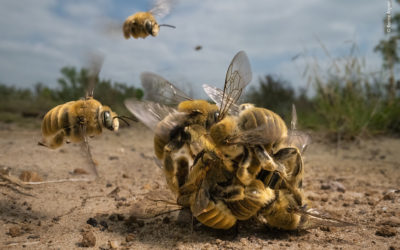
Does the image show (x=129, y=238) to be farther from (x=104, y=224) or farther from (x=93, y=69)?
(x=93, y=69)

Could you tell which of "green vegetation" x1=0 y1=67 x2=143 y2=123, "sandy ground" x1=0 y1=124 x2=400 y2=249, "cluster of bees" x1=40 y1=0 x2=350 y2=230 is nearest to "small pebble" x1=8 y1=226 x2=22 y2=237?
"sandy ground" x1=0 y1=124 x2=400 y2=249

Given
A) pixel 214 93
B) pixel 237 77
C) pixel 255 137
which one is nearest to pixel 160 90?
pixel 214 93

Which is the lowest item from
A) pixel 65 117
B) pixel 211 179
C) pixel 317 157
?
pixel 317 157

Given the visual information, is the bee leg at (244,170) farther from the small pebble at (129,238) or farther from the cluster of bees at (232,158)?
the small pebble at (129,238)

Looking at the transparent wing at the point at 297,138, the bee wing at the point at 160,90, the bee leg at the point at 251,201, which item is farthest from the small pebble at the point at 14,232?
the transparent wing at the point at 297,138

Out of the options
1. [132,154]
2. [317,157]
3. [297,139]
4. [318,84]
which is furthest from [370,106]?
[297,139]

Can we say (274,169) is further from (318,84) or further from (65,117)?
(318,84)
